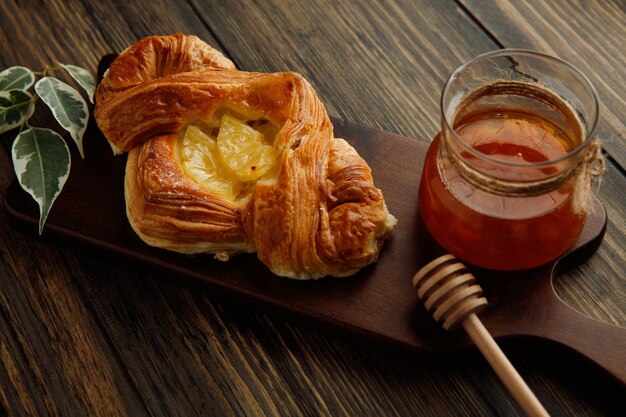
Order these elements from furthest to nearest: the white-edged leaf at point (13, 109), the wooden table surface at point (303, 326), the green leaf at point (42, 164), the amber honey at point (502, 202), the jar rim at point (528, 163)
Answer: the white-edged leaf at point (13, 109)
the green leaf at point (42, 164)
the wooden table surface at point (303, 326)
the amber honey at point (502, 202)
the jar rim at point (528, 163)

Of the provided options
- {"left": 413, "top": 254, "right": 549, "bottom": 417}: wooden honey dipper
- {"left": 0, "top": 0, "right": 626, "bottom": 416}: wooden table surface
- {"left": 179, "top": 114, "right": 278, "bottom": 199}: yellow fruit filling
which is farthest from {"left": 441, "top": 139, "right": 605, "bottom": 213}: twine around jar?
{"left": 179, "top": 114, "right": 278, "bottom": 199}: yellow fruit filling

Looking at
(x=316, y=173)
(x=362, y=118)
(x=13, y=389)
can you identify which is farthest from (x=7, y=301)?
(x=362, y=118)

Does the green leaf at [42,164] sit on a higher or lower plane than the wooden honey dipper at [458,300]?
lower

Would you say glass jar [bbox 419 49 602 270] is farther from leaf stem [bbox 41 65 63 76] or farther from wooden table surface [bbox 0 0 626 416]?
leaf stem [bbox 41 65 63 76]

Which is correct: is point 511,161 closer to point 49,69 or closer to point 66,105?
point 66,105

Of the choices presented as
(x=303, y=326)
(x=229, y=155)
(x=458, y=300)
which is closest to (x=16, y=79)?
(x=229, y=155)

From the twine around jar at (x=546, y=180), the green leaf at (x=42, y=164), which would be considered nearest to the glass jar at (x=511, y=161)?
the twine around jar at (x=546, y=180)

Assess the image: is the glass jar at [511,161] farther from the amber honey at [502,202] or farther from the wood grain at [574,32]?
the wood grain at [574,32]

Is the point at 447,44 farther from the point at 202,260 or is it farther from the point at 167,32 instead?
the point at 202,260

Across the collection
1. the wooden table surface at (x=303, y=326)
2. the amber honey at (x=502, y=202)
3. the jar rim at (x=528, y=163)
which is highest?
the jar rim at (x=528, y=163)
